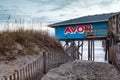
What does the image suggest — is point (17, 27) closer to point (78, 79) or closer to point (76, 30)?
point (78, 79)

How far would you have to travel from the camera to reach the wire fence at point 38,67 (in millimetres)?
6306

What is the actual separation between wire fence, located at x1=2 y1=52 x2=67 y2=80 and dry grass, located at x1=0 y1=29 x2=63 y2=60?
2.81 feet

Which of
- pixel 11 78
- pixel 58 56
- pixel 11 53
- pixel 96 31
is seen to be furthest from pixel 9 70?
pixel 96 31

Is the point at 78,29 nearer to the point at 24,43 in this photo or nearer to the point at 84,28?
the point at 84,28

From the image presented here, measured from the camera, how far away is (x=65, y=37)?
2891 cm

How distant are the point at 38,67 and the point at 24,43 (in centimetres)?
261

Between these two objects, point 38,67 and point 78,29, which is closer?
point 38,67

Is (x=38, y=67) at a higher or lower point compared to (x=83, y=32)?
lower

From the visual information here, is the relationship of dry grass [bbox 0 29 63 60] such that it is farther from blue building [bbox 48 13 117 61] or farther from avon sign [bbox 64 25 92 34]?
avon sign [bbox 64 25 92 34]

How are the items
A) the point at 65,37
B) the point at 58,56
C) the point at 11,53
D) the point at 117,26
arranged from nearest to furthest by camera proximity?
the point at 11,53 → the point at 58,56 → the point at 117,26 → the point at 65,37

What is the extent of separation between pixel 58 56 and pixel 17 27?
240 cm

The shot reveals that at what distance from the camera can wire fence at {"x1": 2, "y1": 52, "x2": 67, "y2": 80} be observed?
6.31 m

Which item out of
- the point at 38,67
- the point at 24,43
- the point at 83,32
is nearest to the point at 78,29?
the point at 83,32

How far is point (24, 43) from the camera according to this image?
10688 mm
